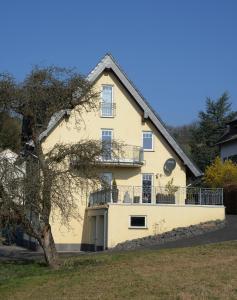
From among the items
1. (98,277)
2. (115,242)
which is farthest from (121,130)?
(98,277)

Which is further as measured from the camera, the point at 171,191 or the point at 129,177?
the point at 129,177

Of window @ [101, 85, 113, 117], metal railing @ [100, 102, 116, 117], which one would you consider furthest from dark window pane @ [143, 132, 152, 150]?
window @ [101, 85, 113, 117]

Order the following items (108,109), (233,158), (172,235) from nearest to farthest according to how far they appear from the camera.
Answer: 1. (172,235)
2. (108,109)
3. (233,158)

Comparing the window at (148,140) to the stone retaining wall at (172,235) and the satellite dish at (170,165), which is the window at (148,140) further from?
the stone retaining wall at (172,235)

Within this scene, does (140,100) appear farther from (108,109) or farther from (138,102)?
(108,109)

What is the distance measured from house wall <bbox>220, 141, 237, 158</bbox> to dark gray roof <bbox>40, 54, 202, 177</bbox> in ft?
61.8

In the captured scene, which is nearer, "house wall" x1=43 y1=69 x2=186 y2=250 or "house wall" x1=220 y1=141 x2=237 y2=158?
"house wall" x1=43 y1=69 x2=186 y2=250

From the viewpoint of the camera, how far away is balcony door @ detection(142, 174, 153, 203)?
1490 inches

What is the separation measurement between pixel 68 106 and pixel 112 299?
1261 cm

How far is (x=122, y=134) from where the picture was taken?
40.5 meters

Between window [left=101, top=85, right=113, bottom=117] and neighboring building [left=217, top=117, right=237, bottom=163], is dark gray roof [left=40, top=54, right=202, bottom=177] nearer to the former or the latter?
window [left=101, top=85, right=113, bottom=117]

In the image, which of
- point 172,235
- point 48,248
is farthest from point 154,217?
point 48,248

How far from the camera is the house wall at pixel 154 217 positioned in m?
33.9

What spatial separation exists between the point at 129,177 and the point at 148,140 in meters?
2.79
